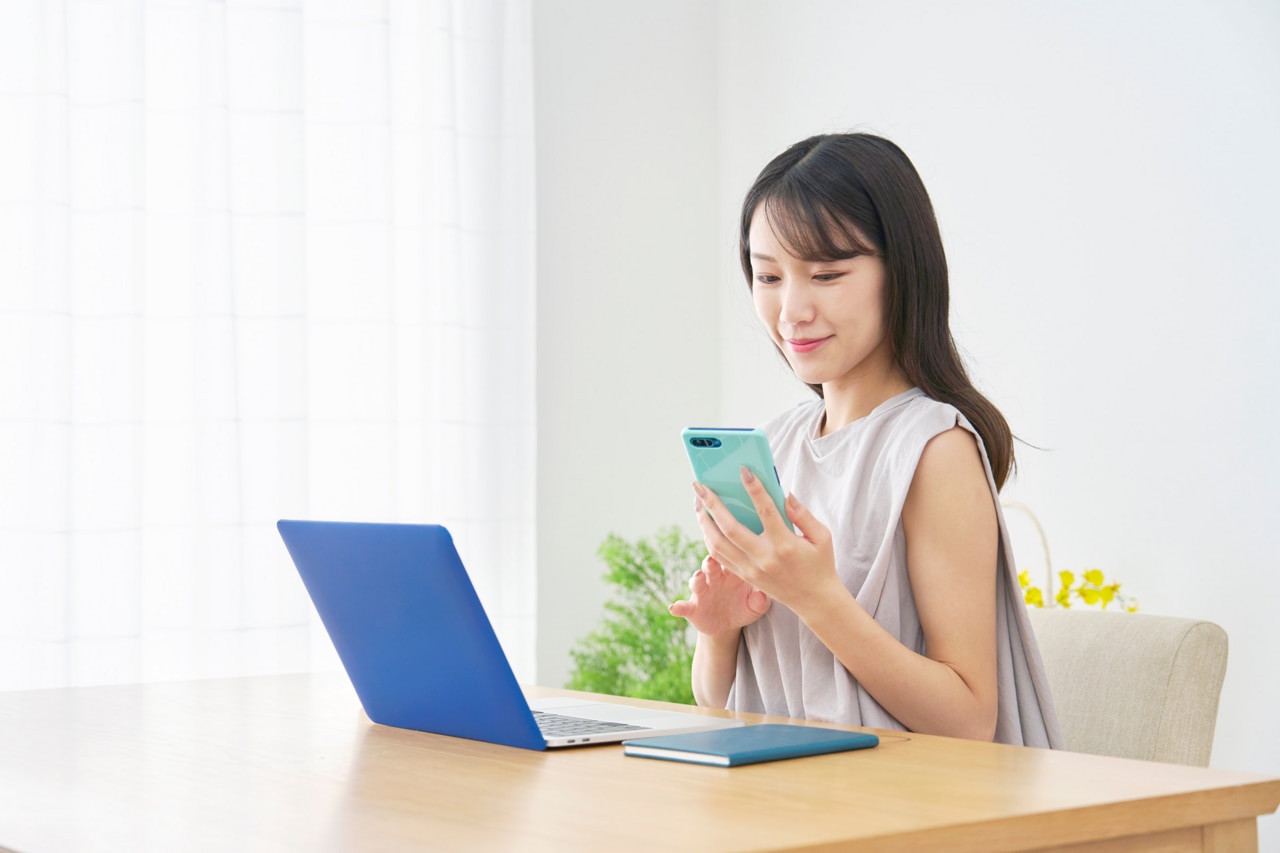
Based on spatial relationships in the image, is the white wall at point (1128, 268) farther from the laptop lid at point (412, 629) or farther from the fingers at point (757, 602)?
the laptop lid at point (412, 629)

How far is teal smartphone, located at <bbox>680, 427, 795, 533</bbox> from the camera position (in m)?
1.07

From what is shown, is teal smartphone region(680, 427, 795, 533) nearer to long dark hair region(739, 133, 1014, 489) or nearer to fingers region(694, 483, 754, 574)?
fingers region(694, 483, 754, 574)

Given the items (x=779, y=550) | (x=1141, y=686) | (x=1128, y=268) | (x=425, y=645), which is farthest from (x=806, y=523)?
(x=1128, y=268)

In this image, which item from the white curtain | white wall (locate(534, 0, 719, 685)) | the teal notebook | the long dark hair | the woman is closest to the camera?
the teal notebook

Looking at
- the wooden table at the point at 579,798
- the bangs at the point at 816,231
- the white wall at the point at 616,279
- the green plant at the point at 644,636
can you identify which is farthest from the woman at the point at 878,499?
the white wall at the point at 616,279

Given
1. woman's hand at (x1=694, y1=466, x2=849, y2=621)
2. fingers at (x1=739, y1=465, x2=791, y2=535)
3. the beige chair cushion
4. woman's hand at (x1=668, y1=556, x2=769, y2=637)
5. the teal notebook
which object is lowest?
the beige chair cushion

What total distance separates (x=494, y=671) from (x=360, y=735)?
0.19 meters

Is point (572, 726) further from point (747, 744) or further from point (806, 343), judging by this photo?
point (806, 343)

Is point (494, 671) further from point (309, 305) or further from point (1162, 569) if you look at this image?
point (309, 305)

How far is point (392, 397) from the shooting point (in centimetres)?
306

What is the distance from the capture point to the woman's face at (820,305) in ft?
4.45

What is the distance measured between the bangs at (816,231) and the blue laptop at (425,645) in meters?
0.48

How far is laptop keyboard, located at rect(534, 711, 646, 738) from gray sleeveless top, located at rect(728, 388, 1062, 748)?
267 mm

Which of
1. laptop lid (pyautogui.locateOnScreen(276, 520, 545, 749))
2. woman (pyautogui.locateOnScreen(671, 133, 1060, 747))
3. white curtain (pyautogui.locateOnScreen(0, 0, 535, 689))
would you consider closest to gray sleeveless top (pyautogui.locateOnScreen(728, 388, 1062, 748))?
woman (pyautogui.locateOnScreen(671, 133, 1060, 747))
